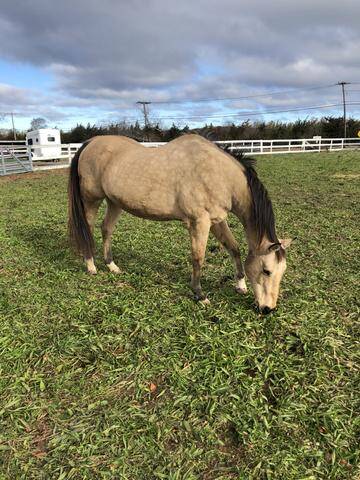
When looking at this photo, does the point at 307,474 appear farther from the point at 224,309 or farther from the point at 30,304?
the point at 30,304

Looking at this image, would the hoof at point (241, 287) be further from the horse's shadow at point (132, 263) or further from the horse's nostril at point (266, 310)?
the horse's nostril at point (266, 310)

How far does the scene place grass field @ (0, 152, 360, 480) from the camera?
2350 millimetres

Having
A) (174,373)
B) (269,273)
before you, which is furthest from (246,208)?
(174,373)

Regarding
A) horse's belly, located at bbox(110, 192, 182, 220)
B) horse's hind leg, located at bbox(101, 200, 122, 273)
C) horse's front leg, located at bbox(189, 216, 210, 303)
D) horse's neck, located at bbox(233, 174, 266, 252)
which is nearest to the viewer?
horse's neck, located at bbox(233, 174, 266, 252)

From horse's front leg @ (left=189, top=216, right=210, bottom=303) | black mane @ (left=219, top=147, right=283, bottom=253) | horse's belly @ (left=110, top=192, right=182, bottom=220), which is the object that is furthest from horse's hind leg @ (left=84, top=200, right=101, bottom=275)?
black mane @ (left=219, top=147, right=283, bottom=253)

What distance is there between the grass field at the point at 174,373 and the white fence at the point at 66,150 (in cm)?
1357

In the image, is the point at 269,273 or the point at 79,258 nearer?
the point at 269,273

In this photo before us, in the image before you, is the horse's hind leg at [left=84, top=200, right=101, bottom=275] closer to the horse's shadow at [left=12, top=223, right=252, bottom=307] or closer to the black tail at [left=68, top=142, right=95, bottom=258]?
the black tail at [left=68, top=142, right=95, bottom=258]

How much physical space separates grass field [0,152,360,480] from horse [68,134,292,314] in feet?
1.46

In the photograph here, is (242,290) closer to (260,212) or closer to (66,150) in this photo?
(260,212)

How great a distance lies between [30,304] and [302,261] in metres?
3.73

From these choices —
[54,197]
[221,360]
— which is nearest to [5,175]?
[54,197]

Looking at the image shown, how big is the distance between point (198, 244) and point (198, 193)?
58 centimetres

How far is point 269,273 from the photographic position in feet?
12.4
